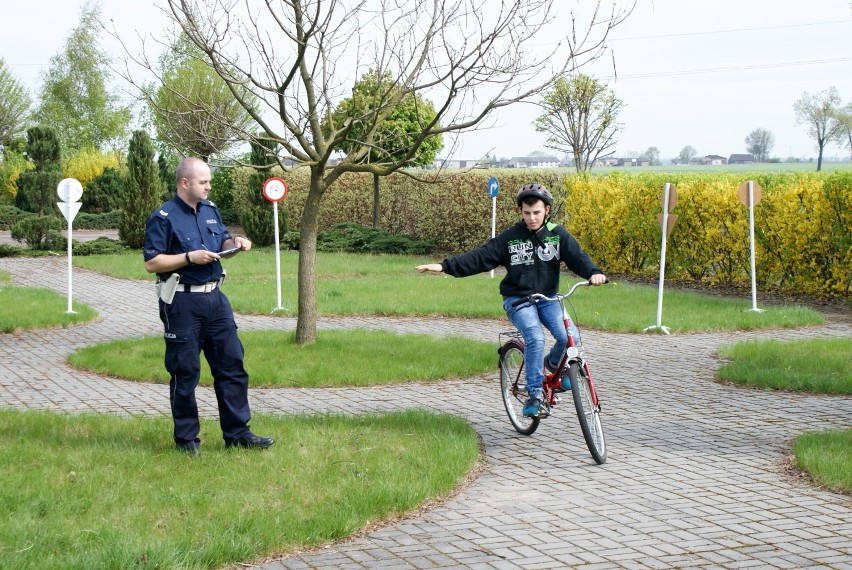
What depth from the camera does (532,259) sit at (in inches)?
296

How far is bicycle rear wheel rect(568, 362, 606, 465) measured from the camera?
23.0 ft

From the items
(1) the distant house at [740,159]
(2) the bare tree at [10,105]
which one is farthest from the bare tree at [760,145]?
(2) the bare tree at [10,105]

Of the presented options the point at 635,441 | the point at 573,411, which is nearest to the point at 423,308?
the point at 573,411

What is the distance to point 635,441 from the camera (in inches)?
308

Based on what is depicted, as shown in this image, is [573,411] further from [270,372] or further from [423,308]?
[423,308]

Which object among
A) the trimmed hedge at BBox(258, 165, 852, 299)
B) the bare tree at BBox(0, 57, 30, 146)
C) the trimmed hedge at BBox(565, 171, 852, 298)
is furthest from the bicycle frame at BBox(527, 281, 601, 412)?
the bare tree at BBox(0, 57, 30, 146)

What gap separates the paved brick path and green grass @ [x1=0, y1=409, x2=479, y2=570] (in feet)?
0.79

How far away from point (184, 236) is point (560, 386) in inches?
107

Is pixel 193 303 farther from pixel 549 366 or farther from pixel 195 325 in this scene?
pixel 549 366

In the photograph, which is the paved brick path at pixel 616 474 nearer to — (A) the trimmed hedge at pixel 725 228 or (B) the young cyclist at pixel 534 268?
(B) the young cyclist at pixel 534 268

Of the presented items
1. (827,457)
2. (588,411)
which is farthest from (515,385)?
(827,457)

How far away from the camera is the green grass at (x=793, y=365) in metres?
9.96

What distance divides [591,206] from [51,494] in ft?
60.2

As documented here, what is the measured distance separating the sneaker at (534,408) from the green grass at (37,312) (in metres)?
8.90
